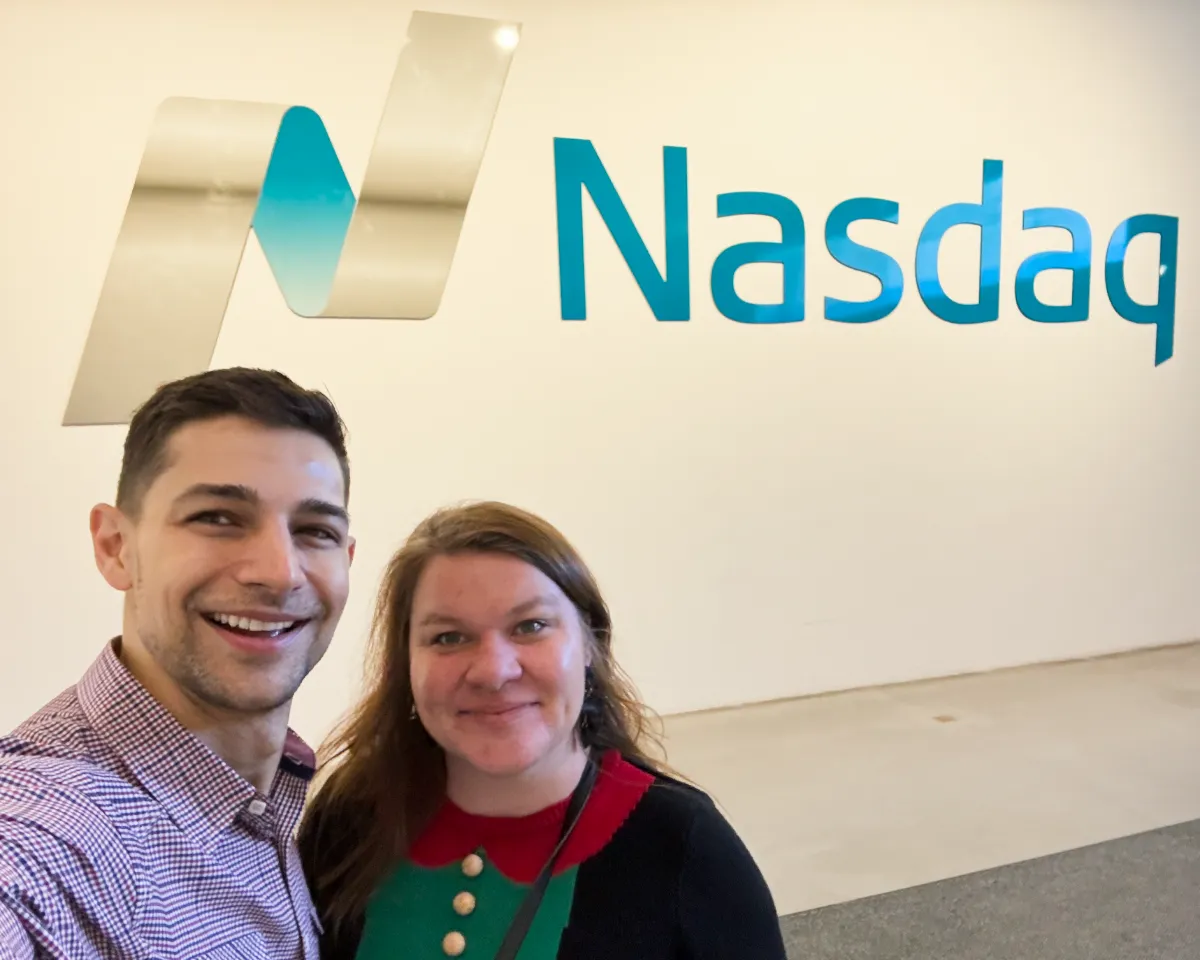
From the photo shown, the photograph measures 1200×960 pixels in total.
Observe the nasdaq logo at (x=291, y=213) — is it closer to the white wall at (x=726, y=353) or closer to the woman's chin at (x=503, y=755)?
the white wall at (x=726, y=353)

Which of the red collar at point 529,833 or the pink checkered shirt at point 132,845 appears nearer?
the pink checkered shirt at point 132,845

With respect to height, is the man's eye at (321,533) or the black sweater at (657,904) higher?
the man's eye at (321,533)

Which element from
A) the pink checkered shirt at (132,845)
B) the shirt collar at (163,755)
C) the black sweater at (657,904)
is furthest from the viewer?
the black sweater at (657,904)

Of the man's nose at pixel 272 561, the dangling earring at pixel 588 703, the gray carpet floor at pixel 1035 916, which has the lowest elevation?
the gray carpet floor at pixel 1035 916

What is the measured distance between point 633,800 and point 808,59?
3436mm

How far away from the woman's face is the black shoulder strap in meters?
0.06

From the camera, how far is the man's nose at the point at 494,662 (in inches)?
46.6

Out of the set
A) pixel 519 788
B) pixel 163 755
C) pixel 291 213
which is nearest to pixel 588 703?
pixel 519 788

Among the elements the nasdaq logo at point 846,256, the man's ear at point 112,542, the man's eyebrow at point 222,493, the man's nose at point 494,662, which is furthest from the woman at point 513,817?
the nasdaq logo at point 846,256

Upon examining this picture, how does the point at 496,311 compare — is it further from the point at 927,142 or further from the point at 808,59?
the point at 927,142

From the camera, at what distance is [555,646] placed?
A: 1238mm

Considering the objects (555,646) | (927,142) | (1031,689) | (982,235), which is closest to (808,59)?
(927,142)

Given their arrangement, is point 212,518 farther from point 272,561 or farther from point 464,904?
point 464,904

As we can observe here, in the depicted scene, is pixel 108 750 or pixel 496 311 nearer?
pixel 108 750
